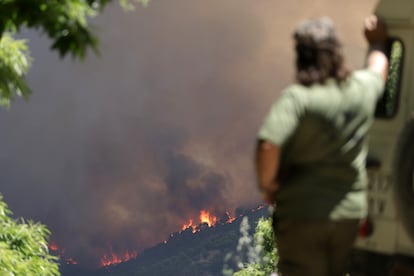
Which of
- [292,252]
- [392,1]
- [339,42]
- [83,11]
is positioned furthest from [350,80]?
[83,11]

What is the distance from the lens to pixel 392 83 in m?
6.29

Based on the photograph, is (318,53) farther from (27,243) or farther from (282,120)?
(27,243)

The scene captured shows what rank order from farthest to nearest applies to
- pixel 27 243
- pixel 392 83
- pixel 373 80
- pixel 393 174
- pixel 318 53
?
pixel 27 243 < pixel 392 83 < pixel 393 174 < pixel 373 80 < pixel 318 53

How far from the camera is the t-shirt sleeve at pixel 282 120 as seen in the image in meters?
3.59

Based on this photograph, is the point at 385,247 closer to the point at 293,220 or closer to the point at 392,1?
the point at 392,1

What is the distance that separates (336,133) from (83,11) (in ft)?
11.1

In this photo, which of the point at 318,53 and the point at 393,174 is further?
the point at 393,174

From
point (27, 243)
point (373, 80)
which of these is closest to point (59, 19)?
point (373, 80)

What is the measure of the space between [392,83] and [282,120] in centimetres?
293

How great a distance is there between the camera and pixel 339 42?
3.74 metres

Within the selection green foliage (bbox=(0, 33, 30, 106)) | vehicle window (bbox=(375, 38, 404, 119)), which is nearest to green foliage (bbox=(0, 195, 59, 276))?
green foliage (bbox=(0, 33, 30, 106))

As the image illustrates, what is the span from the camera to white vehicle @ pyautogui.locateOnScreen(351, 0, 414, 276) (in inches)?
212

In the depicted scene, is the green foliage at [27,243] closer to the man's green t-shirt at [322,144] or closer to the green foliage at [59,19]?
the green foliage at [59,19]

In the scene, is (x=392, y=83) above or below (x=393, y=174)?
above
